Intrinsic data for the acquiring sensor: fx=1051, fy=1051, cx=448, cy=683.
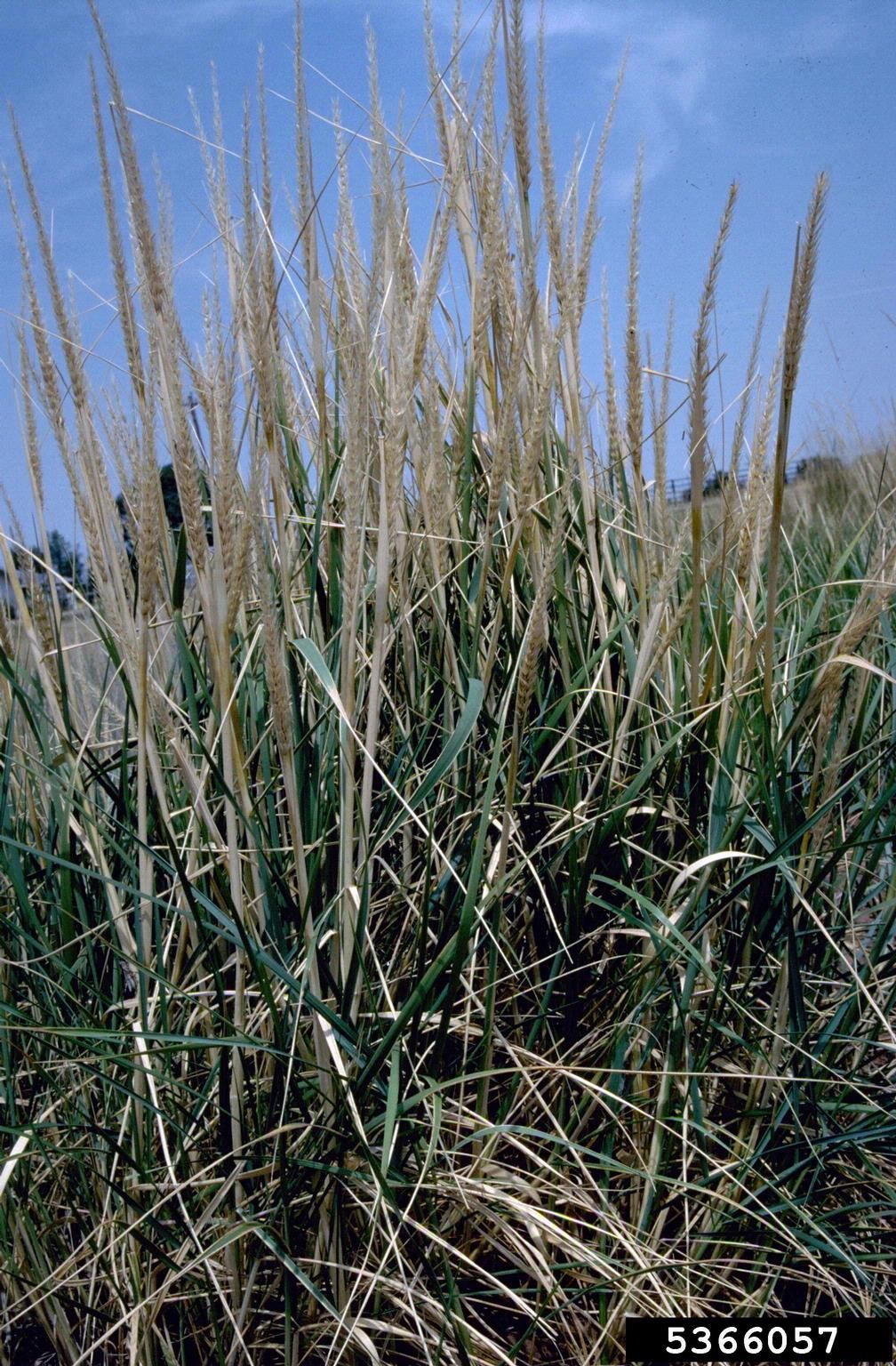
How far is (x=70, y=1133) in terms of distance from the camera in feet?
4.39

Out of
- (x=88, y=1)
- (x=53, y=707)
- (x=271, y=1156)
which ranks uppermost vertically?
(x=88, y=1)

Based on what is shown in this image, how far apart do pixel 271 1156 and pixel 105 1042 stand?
0.27 metres

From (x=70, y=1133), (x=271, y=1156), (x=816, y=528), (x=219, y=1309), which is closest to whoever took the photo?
(x=271, y=1156)

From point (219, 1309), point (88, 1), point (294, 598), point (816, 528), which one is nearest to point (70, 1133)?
point (219, 1309)

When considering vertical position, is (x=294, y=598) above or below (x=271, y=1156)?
above

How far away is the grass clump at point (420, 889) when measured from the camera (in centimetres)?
112

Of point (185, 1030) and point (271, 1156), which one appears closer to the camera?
point (271, 1156)

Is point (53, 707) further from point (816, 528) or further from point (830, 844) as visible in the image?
point (816, 528)

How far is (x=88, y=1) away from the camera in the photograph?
115 cm

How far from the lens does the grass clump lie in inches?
44.0

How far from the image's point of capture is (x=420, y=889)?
1.37 m

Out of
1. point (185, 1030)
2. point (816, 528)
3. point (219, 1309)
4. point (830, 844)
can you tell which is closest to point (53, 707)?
point (185, 1030)

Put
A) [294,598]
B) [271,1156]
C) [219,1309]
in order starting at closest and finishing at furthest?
[271,1156] < [219,1309] < [294,598]

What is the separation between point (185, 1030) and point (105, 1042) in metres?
0.11
